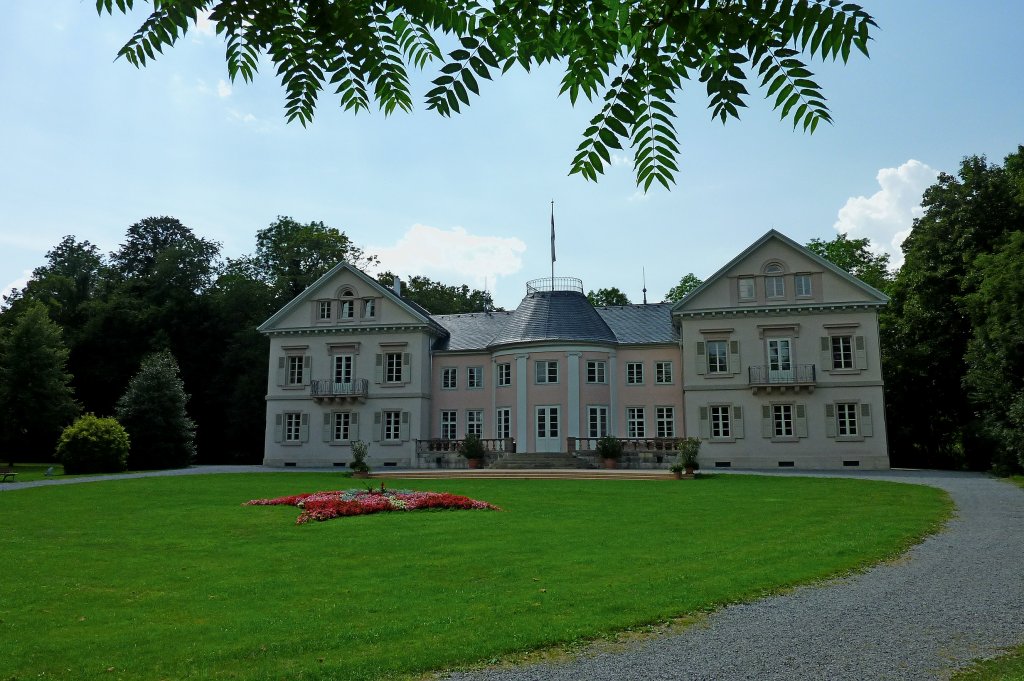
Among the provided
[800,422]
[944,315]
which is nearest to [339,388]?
[800,422]

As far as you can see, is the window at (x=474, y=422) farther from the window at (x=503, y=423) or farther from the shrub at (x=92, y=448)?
the shrub at (x=92, y=448)

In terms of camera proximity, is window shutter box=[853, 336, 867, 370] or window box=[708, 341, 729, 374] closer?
window shutter box=[853, 336, 867, 370]

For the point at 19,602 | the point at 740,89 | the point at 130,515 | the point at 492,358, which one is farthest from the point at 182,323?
the point at 740,89

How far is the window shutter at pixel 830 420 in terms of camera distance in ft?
120

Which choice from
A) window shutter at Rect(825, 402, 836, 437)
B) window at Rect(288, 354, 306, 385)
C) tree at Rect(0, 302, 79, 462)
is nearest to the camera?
window shutter at Rect(825, 402, 836, 437)

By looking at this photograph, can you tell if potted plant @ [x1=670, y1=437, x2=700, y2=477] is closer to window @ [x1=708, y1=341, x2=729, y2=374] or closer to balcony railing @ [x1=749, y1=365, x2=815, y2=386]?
balcony railing @ [x1=749, y1=365, x2=815, y2=386]

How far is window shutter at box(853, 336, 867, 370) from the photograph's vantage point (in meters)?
36.9

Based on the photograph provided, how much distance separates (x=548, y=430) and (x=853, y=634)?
32286 millimetres

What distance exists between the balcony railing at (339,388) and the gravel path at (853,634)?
33.9m

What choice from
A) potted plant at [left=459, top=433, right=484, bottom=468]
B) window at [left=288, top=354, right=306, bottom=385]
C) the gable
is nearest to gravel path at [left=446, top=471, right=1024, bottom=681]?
potted plant at [left=459, top=433, right=484, bottom=468]

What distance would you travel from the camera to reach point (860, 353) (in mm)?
37000

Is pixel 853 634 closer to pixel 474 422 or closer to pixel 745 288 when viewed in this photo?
pixel 745 288

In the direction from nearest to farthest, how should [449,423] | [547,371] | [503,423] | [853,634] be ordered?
[853,634] < [547,371] < [503,423] < [449,423]

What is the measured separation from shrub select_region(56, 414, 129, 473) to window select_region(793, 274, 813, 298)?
1302 inches
